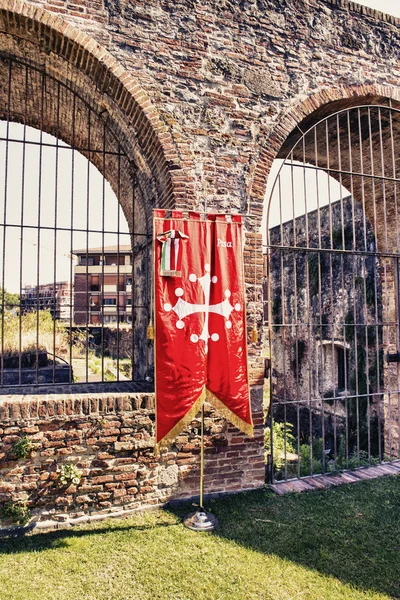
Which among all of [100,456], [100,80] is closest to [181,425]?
[100,456]

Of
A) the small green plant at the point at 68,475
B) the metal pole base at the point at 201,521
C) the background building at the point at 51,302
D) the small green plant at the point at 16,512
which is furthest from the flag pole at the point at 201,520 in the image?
the background building at the point at 51,302

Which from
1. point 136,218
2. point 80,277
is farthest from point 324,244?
point 80,277

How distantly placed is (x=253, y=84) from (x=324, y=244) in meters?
8.85

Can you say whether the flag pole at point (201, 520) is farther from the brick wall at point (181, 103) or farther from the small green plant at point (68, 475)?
the small green plant at point (68, 475)

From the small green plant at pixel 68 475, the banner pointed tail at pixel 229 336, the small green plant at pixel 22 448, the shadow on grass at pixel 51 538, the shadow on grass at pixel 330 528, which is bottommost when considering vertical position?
the shadow on grass at pixel 330 528

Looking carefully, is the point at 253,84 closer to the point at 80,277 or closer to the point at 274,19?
the point at 274,19

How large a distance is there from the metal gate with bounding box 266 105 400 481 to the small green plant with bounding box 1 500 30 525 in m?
2.57

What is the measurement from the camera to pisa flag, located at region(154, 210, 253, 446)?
12.1 ft

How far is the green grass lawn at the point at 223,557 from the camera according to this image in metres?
2.86

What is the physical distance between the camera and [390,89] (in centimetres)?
555

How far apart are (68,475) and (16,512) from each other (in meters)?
0.49

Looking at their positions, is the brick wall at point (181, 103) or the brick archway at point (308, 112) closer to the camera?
the brick wall at point (181, 103)

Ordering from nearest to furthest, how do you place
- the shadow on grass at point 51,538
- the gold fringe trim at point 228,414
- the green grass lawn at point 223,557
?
the green grass lawn at point 223,557 < the shadow on grass at point 51,538 < the gold fringe trim at point 228,414

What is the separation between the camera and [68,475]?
372 cm
